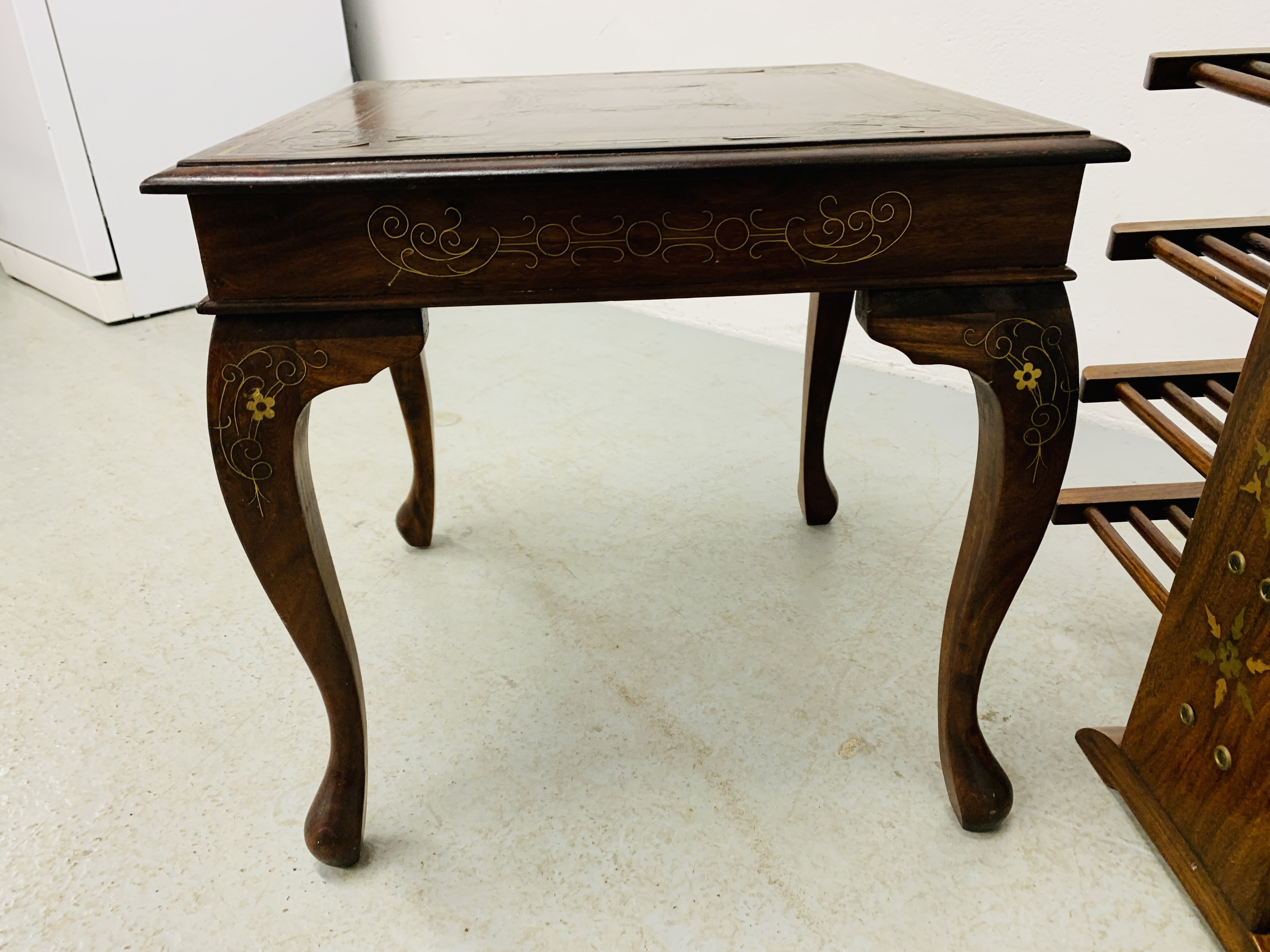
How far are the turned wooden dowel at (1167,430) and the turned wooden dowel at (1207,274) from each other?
0.45 ft

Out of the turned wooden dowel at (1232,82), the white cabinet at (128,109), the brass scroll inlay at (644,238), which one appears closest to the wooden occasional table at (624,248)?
the brass scroll inlay at (644,238)

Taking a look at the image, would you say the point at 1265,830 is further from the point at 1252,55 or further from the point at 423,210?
the point at 423,210

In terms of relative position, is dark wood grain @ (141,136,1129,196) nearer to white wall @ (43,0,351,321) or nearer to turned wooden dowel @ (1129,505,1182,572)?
turned wooden dowel @ (1129,505,1182,572)

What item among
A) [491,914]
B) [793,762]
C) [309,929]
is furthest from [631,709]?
[309,929]

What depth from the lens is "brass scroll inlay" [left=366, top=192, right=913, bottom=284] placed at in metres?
0.75

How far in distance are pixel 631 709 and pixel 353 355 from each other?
0.58m

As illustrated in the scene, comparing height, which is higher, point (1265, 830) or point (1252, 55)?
point (1252, 55)

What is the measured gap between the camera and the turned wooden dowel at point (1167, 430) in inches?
34.7

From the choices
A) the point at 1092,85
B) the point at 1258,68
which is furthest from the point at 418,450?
the point at 1092,85

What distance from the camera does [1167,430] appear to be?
0.94 meters

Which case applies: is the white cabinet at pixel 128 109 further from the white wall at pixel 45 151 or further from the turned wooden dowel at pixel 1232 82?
the turned wooden dowel at pixel 1232 82

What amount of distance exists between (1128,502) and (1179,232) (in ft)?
1.14

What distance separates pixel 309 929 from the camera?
2.87 ft

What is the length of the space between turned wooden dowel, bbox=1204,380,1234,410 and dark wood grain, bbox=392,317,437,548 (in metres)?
0.98
